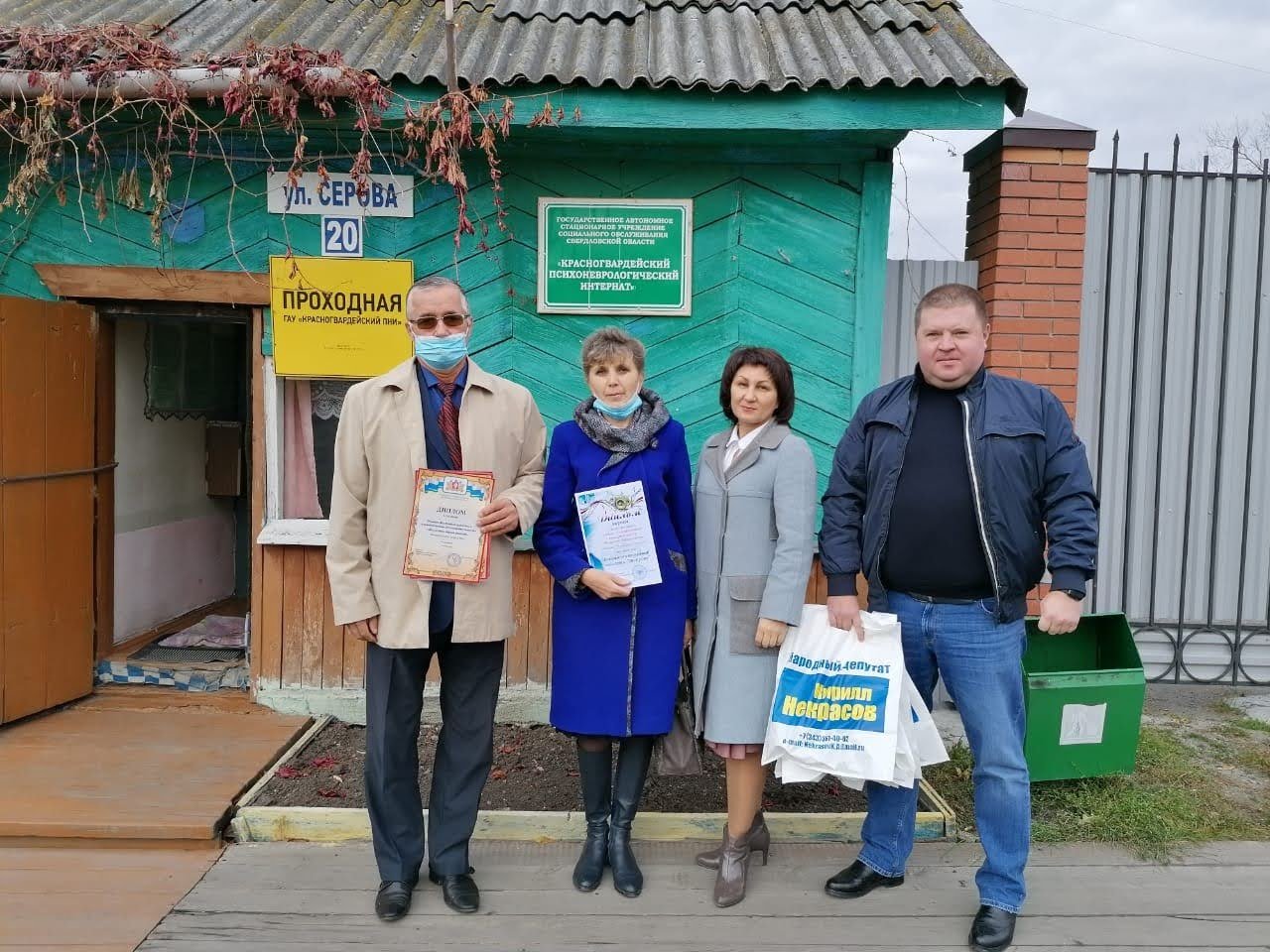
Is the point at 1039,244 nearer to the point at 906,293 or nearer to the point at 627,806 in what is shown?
the point at 906,293

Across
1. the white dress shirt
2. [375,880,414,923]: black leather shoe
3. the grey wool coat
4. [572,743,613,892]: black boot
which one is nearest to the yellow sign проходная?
the white dress shirt

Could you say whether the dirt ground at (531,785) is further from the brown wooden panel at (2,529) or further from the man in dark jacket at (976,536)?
the brown wooden panel at (2,529)

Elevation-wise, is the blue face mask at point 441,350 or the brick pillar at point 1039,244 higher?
the brick pillar at point 1039,244

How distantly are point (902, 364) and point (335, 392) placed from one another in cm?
310

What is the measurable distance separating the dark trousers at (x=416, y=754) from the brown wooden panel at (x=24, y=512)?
2.54 meters

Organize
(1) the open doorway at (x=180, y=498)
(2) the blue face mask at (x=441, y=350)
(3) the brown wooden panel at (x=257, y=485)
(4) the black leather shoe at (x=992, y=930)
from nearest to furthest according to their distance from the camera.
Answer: (4) the black leather shoe at (x=992, y=930) < (2) the blue face mask at (x=441, y=350) < (3) the brown wooden panel at (x=257, y=485) < (1) the open doorway at (x=180, y=498)

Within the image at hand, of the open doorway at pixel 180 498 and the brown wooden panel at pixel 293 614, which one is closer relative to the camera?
the brown wooden panel at pixel 293 614

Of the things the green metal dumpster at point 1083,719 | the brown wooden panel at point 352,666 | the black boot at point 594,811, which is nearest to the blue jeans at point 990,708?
the green metal dumpster at point 1083,719

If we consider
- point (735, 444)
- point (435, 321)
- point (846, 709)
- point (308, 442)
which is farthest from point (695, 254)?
point (846, 709)

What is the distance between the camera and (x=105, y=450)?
5.29 metres

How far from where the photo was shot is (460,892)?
3219mm

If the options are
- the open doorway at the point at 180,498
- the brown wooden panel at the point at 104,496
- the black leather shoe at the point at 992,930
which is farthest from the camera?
the open doorway at the point at 180,498

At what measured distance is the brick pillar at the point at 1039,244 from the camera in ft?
15.9

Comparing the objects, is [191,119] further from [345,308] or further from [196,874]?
[196,874]
